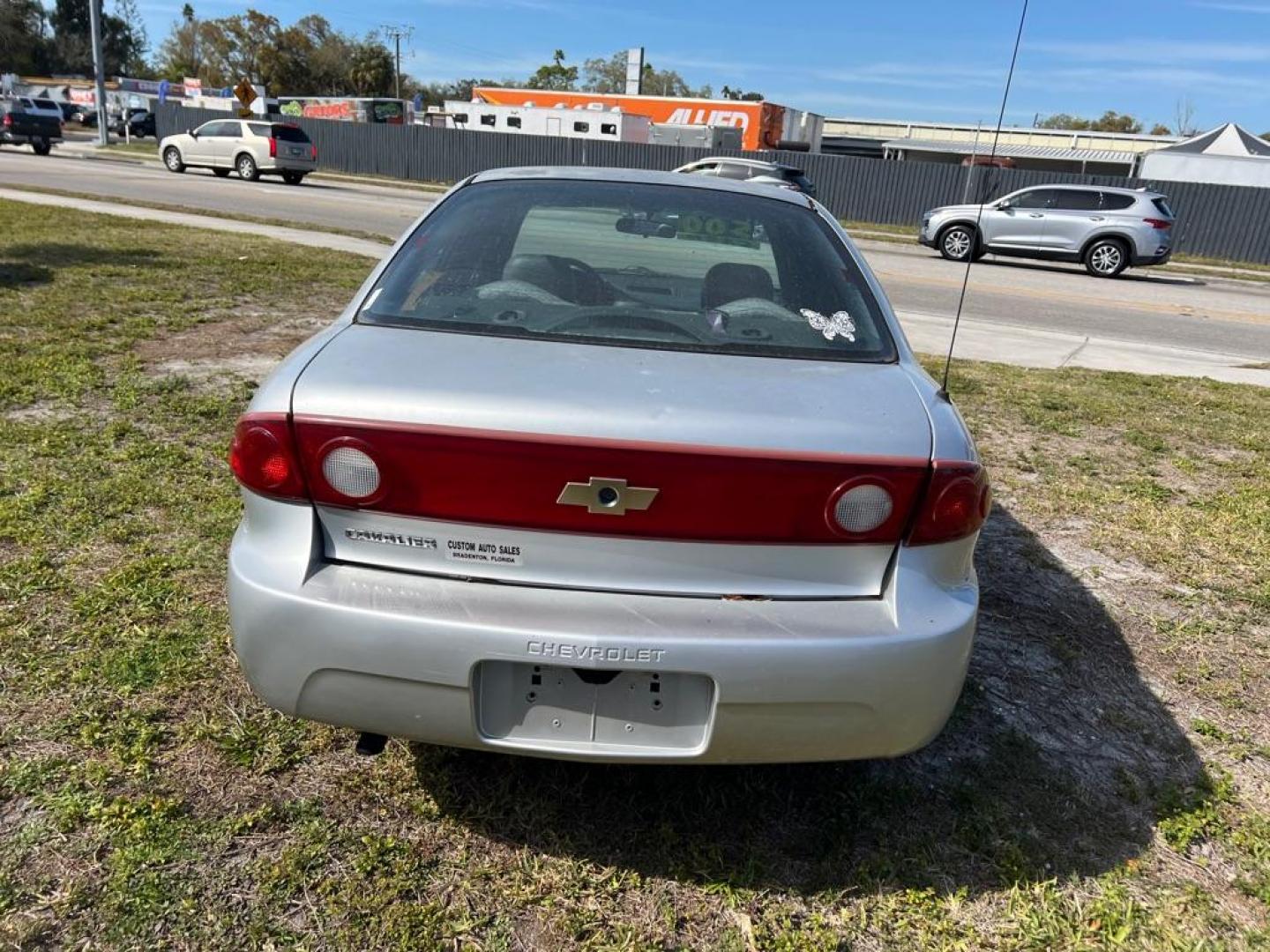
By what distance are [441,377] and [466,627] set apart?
0.59m

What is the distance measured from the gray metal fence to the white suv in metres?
7.57

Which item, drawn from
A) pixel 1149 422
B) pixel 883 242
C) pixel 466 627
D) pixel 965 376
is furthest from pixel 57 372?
pixel 883 242

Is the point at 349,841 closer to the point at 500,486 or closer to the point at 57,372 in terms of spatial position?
the point at 500,486

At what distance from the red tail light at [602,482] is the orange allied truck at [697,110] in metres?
40.2

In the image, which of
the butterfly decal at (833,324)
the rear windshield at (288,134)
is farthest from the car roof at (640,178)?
the rear windshield at (288,134)

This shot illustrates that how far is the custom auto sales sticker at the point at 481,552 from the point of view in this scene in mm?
2119

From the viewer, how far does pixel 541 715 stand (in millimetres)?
2127

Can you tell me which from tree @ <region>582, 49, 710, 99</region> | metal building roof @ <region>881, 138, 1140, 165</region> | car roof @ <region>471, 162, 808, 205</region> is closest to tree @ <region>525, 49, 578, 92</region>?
tree @ <region>582, 49, 710, 99</region>

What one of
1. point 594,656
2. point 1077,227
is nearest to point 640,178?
point 594,656

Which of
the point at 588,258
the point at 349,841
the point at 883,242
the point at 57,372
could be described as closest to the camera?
the point at 349,841

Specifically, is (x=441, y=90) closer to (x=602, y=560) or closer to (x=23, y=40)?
(x=23, y=40)

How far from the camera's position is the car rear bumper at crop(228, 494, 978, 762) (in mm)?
2029

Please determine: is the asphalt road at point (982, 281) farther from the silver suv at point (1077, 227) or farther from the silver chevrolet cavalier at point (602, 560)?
the silver chevrolet cavalier at point (602, 560)

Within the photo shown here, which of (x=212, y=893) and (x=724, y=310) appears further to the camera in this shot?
(x=724, y=310)
